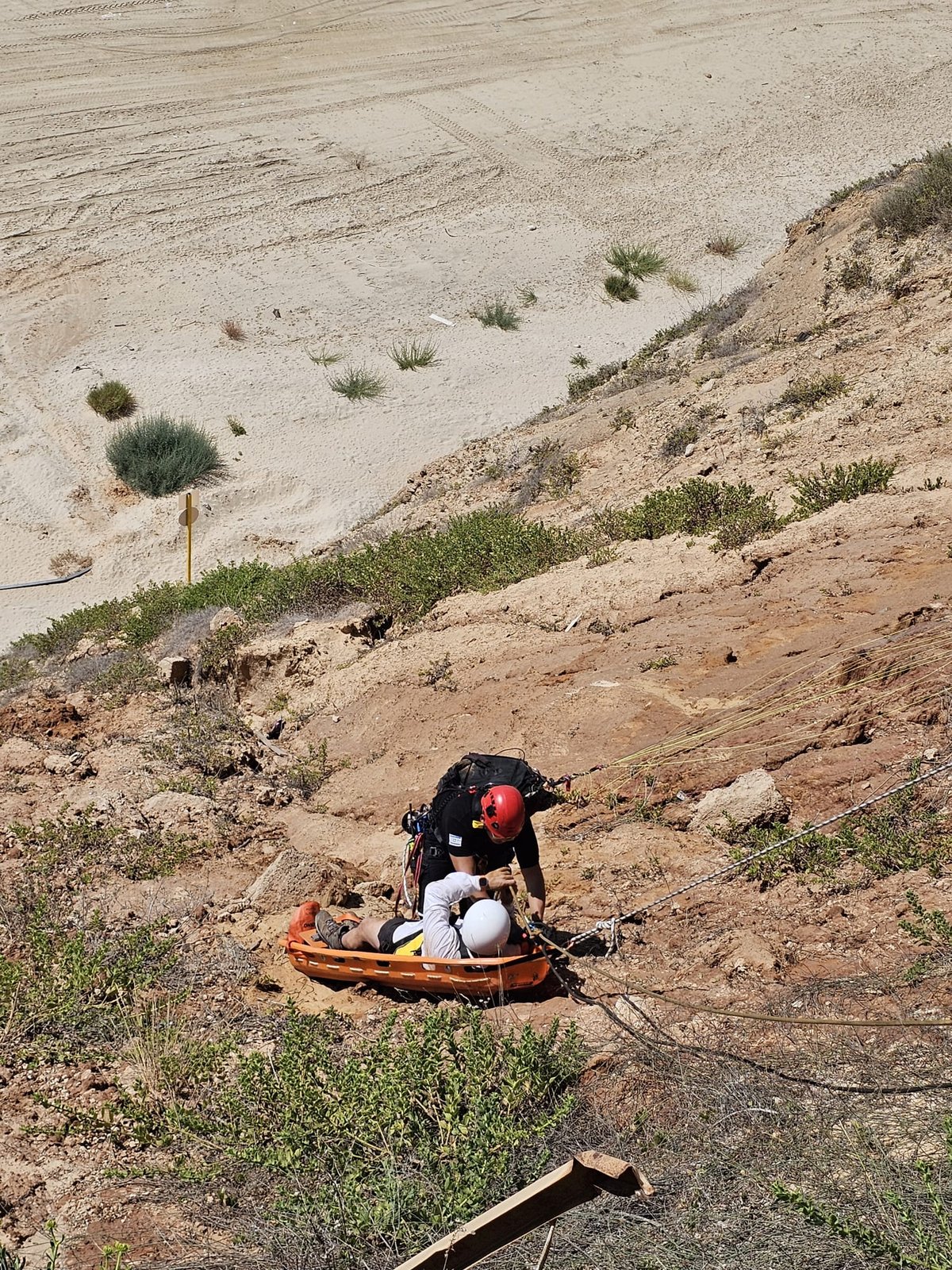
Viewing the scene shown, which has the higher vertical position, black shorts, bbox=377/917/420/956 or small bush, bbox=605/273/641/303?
small bush, bbox=605/273/641/303

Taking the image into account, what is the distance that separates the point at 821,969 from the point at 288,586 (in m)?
7.03

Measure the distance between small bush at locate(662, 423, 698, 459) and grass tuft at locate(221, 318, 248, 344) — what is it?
417 inches

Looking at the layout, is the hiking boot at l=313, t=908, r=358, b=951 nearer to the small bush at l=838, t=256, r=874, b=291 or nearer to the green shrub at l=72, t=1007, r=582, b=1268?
the green shrub at l=72, t=1007, r=582, b=1268

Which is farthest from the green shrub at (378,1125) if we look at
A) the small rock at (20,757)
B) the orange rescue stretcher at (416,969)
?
the small rock at (20,757)

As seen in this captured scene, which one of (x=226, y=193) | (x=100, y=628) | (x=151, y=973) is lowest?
(x=100, y=628)

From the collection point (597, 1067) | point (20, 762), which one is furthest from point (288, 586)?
point (597, 1067)

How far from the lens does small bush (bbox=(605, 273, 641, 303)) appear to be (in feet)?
70.7

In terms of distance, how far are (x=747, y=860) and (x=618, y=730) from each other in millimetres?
1959

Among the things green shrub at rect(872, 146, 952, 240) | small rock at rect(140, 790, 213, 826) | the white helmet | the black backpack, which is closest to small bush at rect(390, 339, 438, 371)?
green shrub at rect(872, 146, 952, 240)

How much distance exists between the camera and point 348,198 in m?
23.4

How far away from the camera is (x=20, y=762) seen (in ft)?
26.9

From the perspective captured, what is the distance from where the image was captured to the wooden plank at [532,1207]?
2.90 m

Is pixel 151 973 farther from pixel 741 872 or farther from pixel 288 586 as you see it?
pixel 288 586

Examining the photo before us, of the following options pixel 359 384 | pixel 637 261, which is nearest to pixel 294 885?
pixel 359 384
